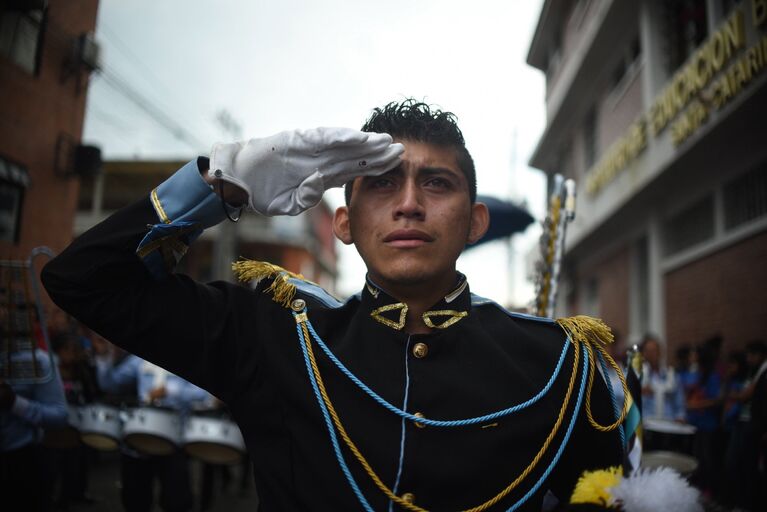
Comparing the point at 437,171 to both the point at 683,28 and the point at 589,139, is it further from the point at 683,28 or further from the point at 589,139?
the point at 589,139

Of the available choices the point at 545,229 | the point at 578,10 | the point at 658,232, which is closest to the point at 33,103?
the point at 545,229

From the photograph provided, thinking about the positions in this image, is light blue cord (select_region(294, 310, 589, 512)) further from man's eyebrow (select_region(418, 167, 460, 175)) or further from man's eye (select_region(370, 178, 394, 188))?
man's eyebrow (select_region(418, 167, 460, 175))

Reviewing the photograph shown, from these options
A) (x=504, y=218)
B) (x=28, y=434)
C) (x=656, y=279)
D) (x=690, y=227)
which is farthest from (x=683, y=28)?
(x=28, y=434)

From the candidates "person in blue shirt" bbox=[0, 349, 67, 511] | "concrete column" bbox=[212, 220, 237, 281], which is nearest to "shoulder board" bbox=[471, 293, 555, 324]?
"person in blue shirt" bbox=[0, 349, 67, 511]

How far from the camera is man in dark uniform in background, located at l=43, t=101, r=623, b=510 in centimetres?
169

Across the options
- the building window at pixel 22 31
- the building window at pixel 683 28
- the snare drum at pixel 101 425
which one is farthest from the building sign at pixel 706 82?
the snare drum at pixel 101 425

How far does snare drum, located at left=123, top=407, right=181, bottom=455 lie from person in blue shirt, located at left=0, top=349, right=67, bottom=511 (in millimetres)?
1041

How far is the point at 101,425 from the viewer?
5.61 meters

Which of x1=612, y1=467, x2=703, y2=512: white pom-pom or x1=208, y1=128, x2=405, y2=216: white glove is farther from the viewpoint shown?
x1=208, y1=128, x2=405, y2=216: white glove

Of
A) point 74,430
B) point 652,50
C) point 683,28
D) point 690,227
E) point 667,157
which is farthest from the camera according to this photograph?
point 652,50

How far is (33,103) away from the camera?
8.15 metres

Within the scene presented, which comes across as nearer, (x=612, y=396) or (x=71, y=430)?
(x=612, y=396)

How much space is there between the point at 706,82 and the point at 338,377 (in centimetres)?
799

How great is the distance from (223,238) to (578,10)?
50.1 ft
